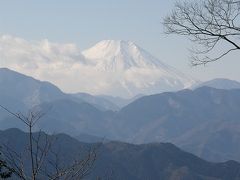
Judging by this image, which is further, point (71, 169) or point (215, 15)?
point (215, 15)

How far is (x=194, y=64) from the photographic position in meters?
12.6

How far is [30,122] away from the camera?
26.9 feet

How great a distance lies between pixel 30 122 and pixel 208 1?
5551mm

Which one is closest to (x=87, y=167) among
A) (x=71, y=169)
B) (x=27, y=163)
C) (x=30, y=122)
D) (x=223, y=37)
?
(x=71, y=169)

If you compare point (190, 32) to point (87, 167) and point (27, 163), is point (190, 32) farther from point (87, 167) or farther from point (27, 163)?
point (27, 163)

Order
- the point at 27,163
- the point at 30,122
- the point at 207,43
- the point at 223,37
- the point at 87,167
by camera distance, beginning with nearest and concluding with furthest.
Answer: the point at 30,122 → the point at 87,167 → the point at 223,37 → the point at 207,43 → the point at 27,163

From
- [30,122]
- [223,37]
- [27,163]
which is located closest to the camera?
[30,122]

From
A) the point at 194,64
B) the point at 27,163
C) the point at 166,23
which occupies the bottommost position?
the point at 27,163

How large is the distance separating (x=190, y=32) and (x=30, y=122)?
17.1ft

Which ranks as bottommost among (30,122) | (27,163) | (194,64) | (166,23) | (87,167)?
(27,163)

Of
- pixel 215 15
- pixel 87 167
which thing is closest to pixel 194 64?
pixel 215 15

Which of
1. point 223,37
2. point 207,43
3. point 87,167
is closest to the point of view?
point 87,167

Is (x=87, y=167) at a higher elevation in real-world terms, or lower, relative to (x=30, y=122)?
lower

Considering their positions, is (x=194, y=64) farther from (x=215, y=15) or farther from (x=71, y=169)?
(x=71, y=169)
